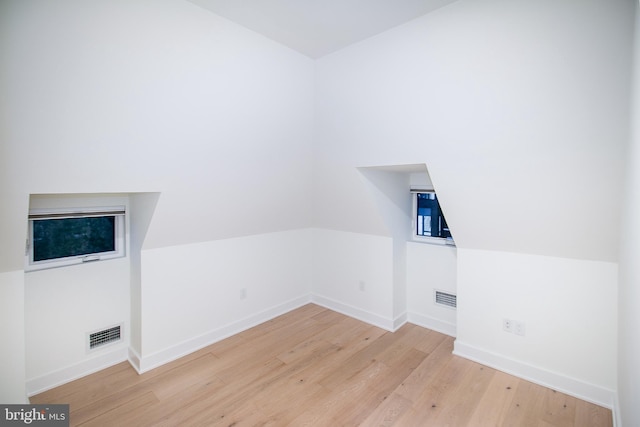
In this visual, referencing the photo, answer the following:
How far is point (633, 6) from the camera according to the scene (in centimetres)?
152

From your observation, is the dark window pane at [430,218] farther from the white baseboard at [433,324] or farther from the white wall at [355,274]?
the white baseboard at [433,324]

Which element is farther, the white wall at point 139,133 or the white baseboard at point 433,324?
the white baseboard at point 433,324

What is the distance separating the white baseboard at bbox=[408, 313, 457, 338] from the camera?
316 cm

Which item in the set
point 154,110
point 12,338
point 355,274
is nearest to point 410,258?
point 355,274

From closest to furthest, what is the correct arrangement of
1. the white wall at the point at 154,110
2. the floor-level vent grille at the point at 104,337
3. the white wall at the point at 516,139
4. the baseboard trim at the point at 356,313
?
the white wall at the point at 154,110 → the white wall at the point at 516,139 → the floor-level vent grille at the point at 104,337 → the baseboard trim at the point at 356,313

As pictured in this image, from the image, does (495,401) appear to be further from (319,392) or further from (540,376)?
(319,392)

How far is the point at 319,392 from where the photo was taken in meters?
2.31

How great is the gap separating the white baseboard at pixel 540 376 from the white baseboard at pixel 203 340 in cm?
192

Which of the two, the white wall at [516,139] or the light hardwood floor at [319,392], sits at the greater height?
the white wall at [516,139]

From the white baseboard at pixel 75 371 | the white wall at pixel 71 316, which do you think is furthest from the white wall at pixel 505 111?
the white baseboard at pixel 75 371

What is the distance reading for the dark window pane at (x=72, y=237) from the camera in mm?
2318

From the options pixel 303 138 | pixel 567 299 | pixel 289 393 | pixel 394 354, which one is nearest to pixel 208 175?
pixel 303 138

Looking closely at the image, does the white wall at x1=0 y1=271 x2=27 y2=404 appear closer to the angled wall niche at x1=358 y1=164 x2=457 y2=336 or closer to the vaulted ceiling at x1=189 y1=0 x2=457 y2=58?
the vaulted ceiling at x1=189 y1=0 x2=457 y2=58

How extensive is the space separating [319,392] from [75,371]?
6.37 ft
